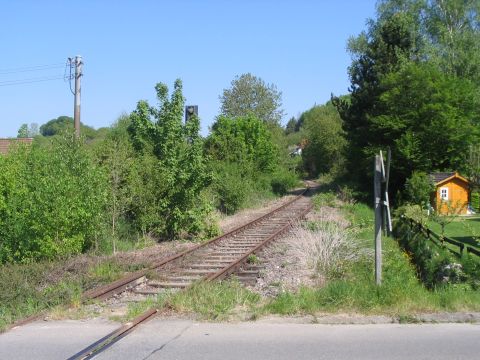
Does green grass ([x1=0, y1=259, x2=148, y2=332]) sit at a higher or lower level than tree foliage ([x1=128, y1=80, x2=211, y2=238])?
lower

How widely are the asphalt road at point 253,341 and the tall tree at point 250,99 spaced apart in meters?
80.1

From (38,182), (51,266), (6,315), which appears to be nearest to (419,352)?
(6,315)

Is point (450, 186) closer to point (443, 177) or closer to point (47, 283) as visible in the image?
point (443, 177)

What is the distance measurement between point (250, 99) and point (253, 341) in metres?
82.0

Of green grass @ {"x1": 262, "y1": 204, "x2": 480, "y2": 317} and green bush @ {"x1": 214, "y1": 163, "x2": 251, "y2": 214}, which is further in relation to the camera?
green bush @ {"x1": 214, "y1": 163, "x2": 251, "y2": 214}

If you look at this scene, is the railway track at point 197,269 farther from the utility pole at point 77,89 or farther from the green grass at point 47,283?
the utility pole at point 77,89

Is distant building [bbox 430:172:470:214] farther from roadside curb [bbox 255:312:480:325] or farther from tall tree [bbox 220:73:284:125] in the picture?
tall tree [bbox 220:73:284:125]

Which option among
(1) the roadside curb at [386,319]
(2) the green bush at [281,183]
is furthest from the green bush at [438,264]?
(2) the green bush at [281,183]

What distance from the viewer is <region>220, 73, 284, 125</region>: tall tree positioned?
286 feet

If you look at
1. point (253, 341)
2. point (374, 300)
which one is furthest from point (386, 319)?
point (253, 341)

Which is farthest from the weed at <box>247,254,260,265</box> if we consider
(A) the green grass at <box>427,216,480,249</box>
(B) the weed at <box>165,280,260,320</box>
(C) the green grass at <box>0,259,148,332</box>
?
(A) the green grass at <box>427,216,480,249</box>

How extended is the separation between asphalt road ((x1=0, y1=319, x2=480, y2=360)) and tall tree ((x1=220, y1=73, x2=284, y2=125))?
8011 centimetres

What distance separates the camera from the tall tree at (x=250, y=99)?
8706cm

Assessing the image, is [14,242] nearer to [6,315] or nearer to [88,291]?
[88,291]
